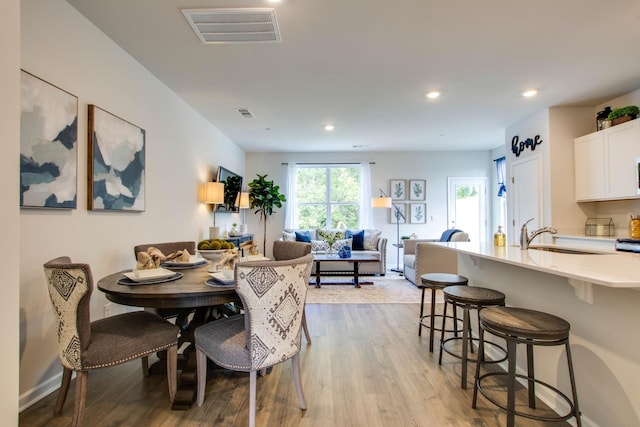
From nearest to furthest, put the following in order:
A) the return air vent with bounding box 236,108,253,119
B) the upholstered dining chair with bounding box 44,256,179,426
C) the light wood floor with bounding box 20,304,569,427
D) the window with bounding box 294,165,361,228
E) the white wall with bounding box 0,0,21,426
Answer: the white wall with bounding box 0,0,21,426
the upholstered dining chair with bounding box 44,256,179,426
the light wood floor with bounding box 20,304,569,427
the return air vent with bounding box 236,108,253,119
the window with bounding box 294,165,361,228

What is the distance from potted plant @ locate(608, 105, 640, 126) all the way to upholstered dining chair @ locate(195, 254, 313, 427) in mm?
4080

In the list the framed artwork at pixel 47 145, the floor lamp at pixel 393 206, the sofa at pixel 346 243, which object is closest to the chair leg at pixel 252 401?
Answer: the framed artwork at pixel 47 145

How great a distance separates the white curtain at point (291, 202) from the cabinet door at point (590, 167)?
492cm

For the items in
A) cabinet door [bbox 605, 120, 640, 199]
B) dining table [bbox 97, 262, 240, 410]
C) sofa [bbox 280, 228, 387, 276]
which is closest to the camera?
dining table [bbox 97, 262, 240, 410]

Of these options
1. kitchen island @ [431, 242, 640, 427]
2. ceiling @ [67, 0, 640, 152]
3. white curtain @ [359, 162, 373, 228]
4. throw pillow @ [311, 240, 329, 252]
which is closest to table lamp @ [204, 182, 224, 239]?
ceiling @ [67, 0, 640, 152]

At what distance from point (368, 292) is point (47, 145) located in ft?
13.3

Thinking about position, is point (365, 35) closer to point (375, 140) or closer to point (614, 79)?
point (614, 79)

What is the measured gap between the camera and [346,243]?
6.01 meters

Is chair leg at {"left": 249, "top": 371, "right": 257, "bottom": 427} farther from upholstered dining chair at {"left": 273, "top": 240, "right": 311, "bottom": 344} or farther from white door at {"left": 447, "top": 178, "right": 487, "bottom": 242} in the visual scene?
white door at {"left": 447, "top": 178, "right": 487, "bottom": 242}

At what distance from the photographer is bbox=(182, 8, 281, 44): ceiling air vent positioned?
2143 mm

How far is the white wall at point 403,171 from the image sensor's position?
6918 millimetres

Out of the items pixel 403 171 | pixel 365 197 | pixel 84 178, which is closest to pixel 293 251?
pixel 84 178

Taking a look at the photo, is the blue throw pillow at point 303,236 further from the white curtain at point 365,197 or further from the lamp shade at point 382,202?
the lamp shade at point 382,202

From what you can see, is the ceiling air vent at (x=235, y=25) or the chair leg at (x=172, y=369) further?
the ceiling air vent at (x=235, y=25)
